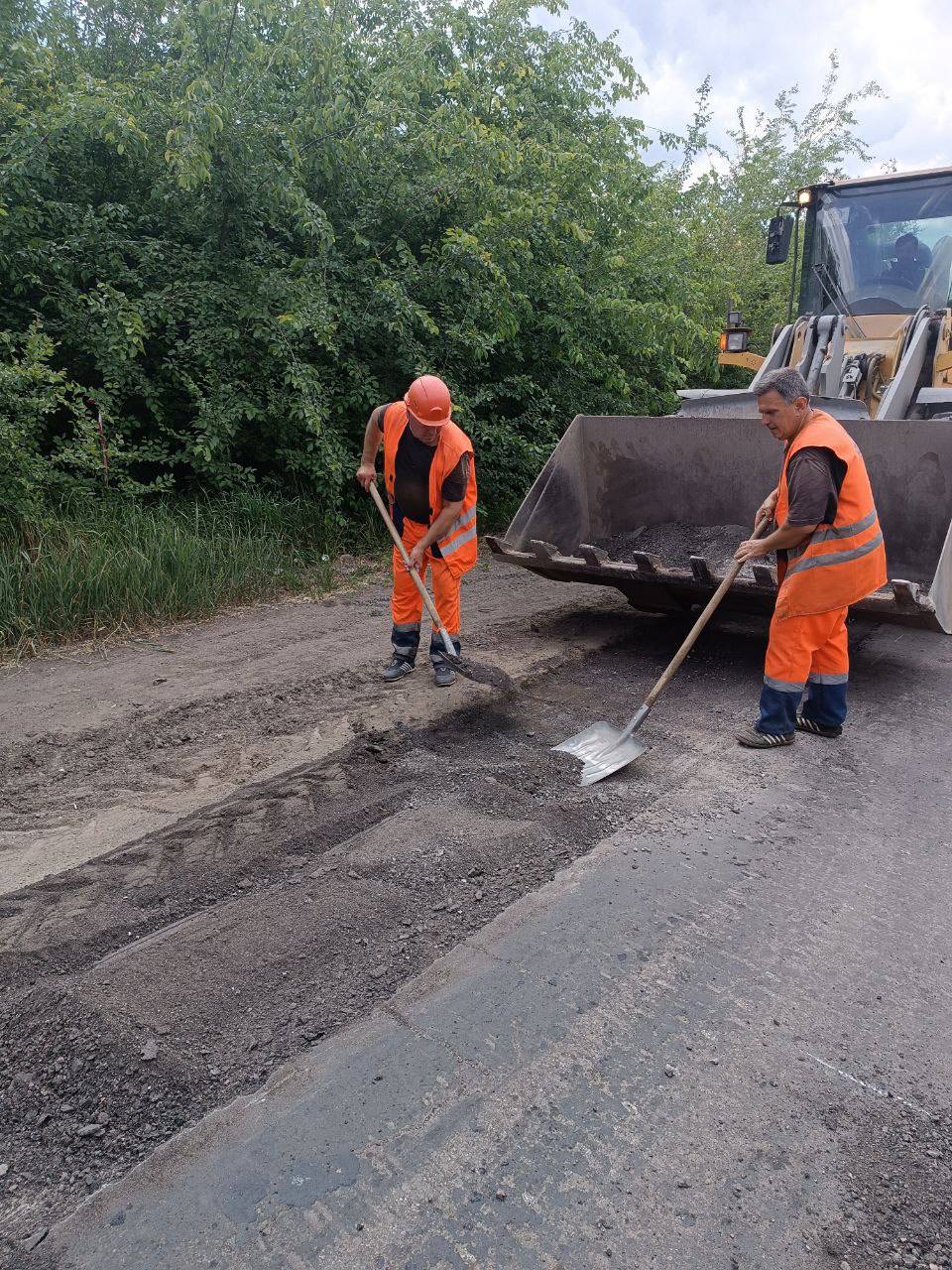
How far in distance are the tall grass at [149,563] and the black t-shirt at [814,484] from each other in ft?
12.0

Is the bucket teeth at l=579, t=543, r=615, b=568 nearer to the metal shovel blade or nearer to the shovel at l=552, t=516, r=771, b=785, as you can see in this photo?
the shovel at l=552, t=516, r=771, b=785

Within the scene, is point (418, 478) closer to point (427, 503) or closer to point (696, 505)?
point (427, 503)

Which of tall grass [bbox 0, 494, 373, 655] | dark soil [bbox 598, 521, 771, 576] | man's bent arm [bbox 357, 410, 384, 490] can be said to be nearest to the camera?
man's bent arm [bbox 357, 410, 384, 490]

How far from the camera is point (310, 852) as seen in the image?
3.04 meters

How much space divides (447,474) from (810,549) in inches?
67.6

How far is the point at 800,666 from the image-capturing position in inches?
156

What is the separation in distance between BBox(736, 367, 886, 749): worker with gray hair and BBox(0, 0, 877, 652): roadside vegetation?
3.55 meters

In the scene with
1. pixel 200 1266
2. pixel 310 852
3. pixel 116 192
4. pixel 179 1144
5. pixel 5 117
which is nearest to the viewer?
pixel 200 1266

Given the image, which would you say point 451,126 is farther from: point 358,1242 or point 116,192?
point 358,1242

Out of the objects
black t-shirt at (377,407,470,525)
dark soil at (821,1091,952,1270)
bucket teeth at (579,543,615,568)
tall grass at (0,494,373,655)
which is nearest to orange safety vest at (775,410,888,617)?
bucket teeth at (579,543,615,568)

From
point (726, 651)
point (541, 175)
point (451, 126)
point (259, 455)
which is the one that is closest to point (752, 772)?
point (726, 651)

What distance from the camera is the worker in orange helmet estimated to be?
175 inches

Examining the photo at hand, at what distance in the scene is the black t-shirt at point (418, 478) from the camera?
449 centimetres

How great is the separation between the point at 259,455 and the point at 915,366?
15.7 feet
